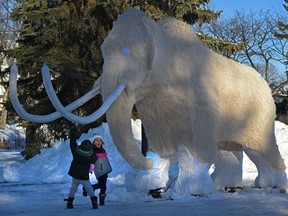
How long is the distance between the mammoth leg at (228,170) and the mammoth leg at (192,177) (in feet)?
5.02

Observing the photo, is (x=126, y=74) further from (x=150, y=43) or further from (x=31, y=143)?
(x=31, y=143)

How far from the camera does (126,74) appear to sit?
24.7ft

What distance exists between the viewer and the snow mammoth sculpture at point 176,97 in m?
7.55

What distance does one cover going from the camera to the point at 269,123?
370 inches

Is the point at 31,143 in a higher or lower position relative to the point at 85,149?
higher

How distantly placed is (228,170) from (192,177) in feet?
6.21

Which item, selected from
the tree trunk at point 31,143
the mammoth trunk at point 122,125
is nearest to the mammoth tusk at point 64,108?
the mammoth trunk at point 122,125

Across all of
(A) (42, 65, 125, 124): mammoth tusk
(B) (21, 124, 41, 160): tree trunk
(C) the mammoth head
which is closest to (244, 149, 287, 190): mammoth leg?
(C) the mammoth head

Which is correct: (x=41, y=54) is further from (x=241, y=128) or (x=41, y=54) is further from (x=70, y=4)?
(x=241, y=128)

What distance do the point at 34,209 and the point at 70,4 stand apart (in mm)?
13288

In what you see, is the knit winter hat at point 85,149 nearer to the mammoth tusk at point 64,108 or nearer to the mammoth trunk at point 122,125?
the mammoth trunk at point 122,125

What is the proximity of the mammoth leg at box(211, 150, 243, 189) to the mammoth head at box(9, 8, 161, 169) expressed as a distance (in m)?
2.19

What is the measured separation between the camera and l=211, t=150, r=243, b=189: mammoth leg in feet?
31.4

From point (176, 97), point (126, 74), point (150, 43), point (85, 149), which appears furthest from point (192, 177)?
point (150, 43)
